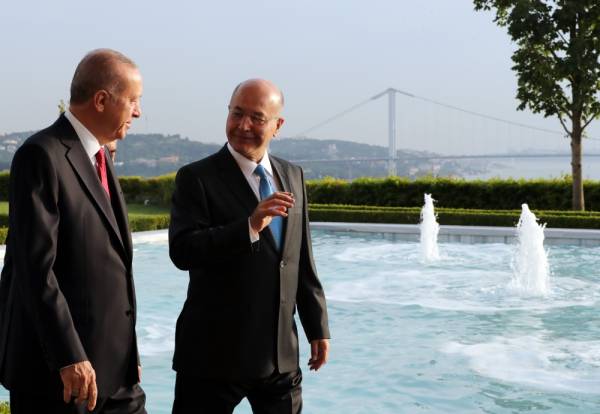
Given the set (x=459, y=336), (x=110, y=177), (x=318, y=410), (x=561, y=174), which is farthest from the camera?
(x=561, y=174)

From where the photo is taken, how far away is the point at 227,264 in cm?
259

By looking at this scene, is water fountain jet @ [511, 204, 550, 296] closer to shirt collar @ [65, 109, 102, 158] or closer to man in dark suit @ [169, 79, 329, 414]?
man in dark suit @ [169, 79, 329, 414]

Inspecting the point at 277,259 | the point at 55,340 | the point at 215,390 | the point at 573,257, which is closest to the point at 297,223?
the point at 277,259

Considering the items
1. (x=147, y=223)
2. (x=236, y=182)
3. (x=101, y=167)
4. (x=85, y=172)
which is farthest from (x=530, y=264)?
(x=85, y=172)

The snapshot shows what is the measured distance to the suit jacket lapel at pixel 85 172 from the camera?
7.61ft

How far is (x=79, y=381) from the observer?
2191 mm

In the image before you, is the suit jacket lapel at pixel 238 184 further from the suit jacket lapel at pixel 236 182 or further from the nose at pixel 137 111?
the nose at pixel 137 111

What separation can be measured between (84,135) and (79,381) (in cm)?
68

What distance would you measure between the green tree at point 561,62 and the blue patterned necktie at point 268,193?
1780 centimetres

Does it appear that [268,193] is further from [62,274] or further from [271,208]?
[62,274]

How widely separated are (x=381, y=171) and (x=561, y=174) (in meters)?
36.6

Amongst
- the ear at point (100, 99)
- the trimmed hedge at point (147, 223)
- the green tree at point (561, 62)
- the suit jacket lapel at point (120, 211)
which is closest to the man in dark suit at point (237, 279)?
the suit jacket lapel at point (120, 211)

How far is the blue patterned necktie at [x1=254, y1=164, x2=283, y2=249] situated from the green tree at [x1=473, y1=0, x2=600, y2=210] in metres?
17.8

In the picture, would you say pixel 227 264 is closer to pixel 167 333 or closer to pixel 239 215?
pixel 239 215
